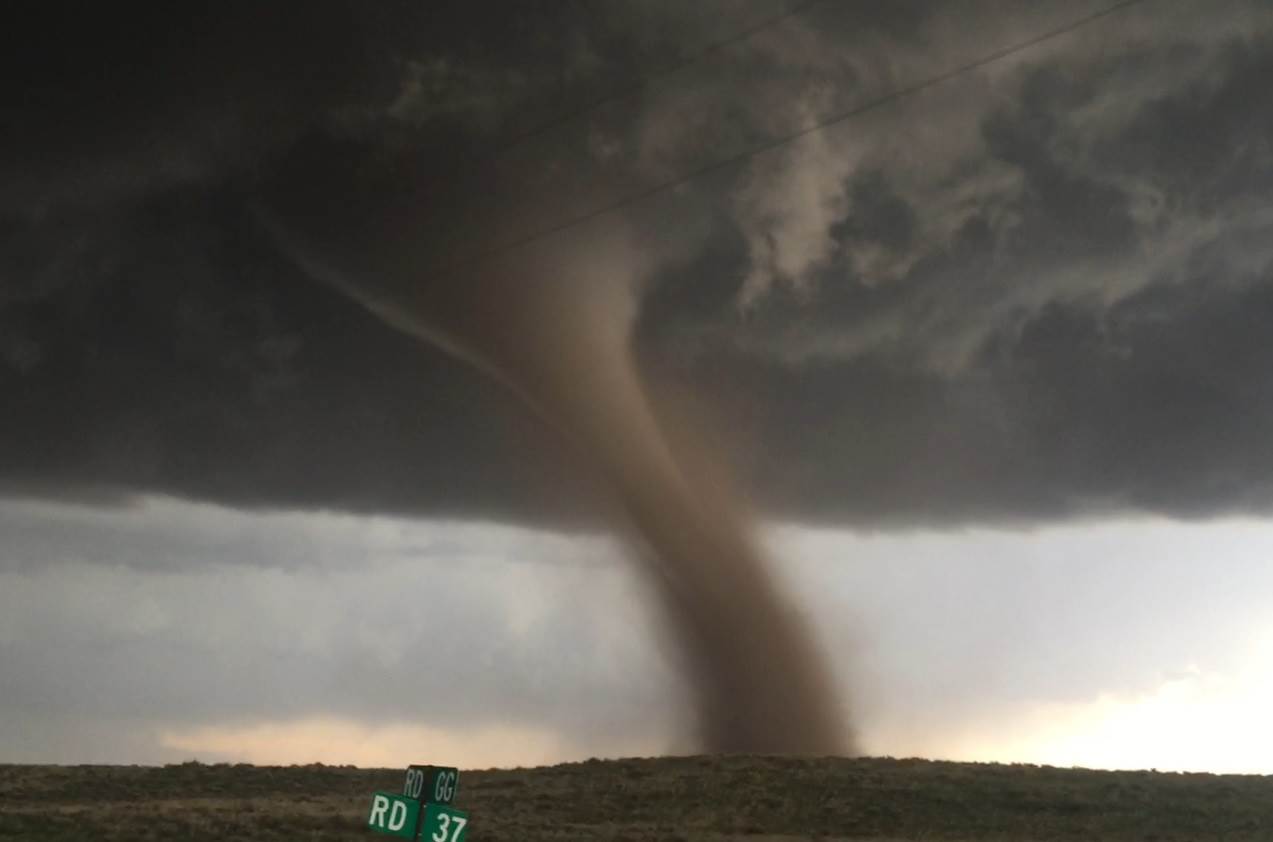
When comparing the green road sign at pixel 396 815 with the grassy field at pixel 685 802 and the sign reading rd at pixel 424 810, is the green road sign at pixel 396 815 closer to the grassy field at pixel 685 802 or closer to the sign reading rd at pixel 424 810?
the sign reading rd at pixel 424 810

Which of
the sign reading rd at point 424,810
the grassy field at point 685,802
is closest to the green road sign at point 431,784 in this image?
the sign reading rd at point 424,810

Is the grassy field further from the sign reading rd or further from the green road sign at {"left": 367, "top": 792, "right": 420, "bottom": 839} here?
the sign reading rd

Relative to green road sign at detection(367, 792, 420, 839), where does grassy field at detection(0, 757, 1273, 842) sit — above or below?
above

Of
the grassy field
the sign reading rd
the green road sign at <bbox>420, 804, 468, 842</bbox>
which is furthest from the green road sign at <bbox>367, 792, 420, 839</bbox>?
the grassy field

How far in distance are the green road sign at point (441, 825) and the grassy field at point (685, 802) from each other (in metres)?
29.4

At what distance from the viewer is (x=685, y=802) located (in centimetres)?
6012

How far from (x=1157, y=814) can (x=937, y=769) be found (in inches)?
519

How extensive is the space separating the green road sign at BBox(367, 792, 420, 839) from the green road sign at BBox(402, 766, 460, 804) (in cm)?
12

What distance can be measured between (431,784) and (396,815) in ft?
1.92

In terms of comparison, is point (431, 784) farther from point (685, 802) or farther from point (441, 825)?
point (685, 802)

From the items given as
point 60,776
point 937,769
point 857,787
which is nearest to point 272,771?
point 60,776

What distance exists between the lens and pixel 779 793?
62688 mm

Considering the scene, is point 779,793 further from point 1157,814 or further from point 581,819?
point 1157,814

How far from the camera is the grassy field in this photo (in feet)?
152
